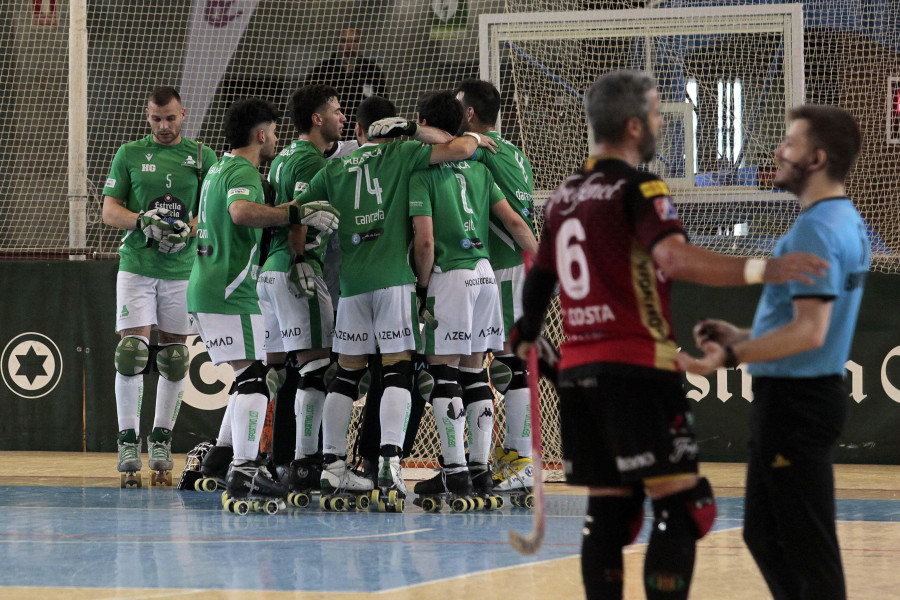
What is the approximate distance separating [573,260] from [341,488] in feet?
11.6

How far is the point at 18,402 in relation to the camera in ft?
31.5

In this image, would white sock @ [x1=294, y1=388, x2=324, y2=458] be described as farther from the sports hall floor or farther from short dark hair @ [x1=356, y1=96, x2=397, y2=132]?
short dark hair @ [x1=356, y1=96, x2=397, y2=132]

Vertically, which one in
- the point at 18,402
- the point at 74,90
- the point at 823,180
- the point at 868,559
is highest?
the point at 74,90

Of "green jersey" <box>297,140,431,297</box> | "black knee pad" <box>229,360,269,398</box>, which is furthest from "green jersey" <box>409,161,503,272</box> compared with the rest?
"black knee pad" <box>229,360,269,398</box>

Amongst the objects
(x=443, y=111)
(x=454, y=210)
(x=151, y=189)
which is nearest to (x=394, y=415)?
(x=454, y=210)

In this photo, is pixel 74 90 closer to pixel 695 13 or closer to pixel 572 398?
pixel 695 13

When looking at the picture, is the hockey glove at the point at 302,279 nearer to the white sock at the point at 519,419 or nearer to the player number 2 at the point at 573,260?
the white sock at the point at 519,419

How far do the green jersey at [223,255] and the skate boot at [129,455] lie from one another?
134cm

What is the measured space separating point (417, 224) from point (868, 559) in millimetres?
2816

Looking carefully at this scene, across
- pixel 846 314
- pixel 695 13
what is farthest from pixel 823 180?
pixel 695 13

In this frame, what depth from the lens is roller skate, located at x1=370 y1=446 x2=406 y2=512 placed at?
6.12 meters

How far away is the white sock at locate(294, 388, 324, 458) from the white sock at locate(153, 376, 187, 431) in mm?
1363

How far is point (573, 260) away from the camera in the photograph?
3109 mm

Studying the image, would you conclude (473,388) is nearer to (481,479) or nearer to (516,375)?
(516,375)
